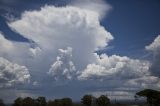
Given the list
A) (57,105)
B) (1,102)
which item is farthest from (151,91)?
(1,102)

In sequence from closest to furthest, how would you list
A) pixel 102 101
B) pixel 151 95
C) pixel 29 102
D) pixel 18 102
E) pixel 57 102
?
pixel 151 95 < pixel 29 102 < pixel 18 102 < pixel 102 101 < pixel 57 102

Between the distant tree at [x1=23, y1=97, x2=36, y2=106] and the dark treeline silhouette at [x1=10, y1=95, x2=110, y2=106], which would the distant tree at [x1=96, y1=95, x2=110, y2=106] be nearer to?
the dark treeline silhouette at [x1=10, y1=95, x2=110, y2=106]

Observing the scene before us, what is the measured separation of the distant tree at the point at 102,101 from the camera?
6594 inches

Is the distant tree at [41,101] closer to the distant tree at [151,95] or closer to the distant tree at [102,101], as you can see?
the distant tree at [102,101]

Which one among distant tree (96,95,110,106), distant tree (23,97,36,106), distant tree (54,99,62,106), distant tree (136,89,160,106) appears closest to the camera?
distant tree (136,89,160,106)

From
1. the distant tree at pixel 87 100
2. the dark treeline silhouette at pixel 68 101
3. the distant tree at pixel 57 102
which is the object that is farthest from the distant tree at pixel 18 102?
the distant tree at pixel 87 100

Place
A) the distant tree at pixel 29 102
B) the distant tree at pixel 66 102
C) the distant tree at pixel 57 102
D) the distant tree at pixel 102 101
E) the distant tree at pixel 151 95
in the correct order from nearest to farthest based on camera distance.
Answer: the distant tree at pixel 151 95, the distant tree at pixel 29 102, the distant tree at pixel 66 102, the distant tree at pixel 57 102, the distant tree at pixel 102 101

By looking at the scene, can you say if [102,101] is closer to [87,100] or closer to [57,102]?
[87,100]

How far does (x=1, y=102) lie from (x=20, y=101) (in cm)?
1990

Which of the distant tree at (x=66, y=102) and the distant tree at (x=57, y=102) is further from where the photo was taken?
the distant tree at (x=57, y=102)

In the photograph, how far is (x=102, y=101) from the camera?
552 ft

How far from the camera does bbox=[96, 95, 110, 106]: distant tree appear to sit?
167488 millimetres

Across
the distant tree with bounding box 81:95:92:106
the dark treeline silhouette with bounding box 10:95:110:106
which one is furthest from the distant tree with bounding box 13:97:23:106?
the distant tree with bounding box 81:95:92:106

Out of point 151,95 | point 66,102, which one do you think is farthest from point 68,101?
point 151,95
